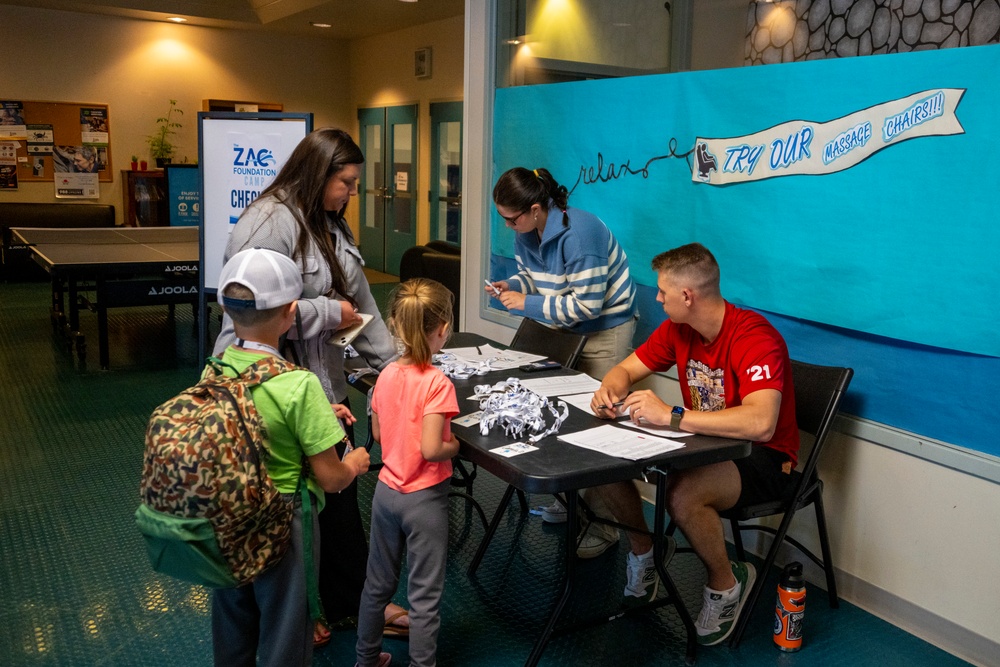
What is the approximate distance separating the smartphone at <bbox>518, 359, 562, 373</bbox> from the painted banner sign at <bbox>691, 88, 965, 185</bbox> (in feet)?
3.09

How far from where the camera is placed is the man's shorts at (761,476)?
2.75 metres

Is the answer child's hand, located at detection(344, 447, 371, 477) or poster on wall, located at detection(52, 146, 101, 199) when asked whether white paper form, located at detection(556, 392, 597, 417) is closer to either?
child's hand, located at detection(344, 447, 371, 477)

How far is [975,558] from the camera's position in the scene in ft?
8.63

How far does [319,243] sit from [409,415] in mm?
594

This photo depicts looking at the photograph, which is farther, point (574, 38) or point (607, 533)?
point (574, 38)

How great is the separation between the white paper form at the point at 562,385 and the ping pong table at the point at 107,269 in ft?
13.4

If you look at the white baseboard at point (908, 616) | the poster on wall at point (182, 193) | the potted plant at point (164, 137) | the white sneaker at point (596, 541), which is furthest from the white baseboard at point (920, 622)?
the potted plant at point (164, 137)

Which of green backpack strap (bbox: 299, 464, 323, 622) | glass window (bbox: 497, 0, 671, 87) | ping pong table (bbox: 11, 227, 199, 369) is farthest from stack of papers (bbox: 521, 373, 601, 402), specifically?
ping pong table (bbox: 11, 227, 199, 369)

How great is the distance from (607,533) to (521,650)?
2.71 ft

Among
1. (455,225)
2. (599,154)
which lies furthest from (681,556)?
(455,225)

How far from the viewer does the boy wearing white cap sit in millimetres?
1785

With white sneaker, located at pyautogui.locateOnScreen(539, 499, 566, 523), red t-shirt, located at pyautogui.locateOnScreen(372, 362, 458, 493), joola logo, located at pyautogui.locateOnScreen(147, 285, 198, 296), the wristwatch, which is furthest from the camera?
joola logo, located at pyautogui.locateOnScreen(147, 285, 198, 296)

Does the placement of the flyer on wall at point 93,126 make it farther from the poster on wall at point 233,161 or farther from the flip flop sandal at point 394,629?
the flip flop sandal at point 394,629

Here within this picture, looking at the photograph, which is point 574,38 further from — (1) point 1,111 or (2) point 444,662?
(1) point 1,111
